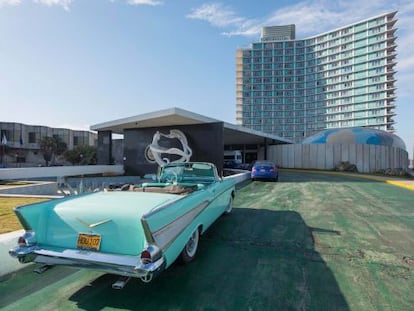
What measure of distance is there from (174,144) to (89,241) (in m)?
17.7

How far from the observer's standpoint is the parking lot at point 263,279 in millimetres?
2768

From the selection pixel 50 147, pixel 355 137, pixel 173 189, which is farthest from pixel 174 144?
pixel 50 147

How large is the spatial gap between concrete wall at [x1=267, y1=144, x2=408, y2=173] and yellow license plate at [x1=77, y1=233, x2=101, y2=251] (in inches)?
1145

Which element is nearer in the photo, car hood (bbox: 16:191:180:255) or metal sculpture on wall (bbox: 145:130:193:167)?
car hood (bbox: 16:191:180:255)

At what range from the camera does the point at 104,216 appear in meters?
2.90

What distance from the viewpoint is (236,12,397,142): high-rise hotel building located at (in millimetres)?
83375

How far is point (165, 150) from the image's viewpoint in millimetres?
20531

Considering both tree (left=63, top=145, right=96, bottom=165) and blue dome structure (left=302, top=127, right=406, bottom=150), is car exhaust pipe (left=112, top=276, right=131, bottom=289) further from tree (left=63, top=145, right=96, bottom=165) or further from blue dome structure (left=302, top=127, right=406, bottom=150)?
tree (left=63, top=145, right=96, bottom=165)

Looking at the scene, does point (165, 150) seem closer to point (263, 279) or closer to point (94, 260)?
point (263, 279)

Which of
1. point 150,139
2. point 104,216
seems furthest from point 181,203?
point 150,139

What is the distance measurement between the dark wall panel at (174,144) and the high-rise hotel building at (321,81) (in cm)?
8219

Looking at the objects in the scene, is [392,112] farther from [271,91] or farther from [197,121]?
[197,121]

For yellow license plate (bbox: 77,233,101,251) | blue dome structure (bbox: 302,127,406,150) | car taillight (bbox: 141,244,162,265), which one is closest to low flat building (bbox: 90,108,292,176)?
yellow license plate (bbox: 77,233,101,251)

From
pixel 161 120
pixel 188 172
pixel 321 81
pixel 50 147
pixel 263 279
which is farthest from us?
pixel 321 81
